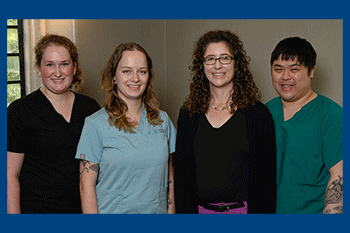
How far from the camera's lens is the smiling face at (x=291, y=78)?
5.40 ft

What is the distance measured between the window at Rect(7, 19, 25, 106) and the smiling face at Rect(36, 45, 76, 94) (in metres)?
1.66

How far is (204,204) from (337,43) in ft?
3.61

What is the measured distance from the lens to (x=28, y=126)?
1.77 metres

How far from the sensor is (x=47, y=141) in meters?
1.77

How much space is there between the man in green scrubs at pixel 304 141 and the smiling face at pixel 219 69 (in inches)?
7.9

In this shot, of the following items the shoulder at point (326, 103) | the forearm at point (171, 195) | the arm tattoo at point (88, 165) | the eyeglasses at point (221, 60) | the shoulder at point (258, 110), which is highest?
the eyeglasses at point (221, 60)

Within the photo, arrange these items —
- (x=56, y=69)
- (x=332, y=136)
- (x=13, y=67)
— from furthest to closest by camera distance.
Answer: (x=13, y=67)
(x=56, y=69)
(x=332, y=136)

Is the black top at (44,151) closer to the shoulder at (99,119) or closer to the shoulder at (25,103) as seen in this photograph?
the shoulder at (25,103)

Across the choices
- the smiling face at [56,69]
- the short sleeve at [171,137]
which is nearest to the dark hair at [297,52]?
the short sleeve at [171,137]

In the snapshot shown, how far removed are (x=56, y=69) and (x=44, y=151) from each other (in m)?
0.39

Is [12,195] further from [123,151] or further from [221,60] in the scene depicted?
[221,60]

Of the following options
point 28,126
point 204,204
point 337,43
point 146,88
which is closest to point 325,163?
point 204,204

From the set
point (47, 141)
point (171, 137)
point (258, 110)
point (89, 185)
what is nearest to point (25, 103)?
point (47, 141)

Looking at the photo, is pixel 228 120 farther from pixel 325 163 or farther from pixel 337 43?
pixel 337 43
